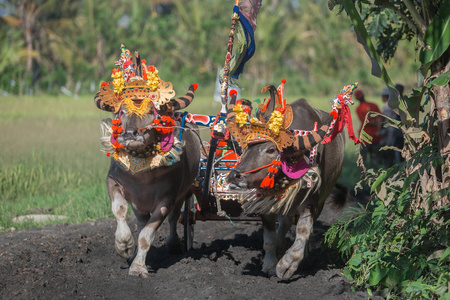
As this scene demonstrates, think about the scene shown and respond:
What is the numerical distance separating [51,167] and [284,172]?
21.0 feet

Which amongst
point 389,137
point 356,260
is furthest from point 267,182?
point 389,137

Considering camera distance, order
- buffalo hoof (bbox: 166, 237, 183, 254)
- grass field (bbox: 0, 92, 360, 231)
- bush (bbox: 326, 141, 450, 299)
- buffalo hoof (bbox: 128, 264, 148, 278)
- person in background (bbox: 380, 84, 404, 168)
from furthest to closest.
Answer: person in background (bbox: 380, 84, 404, 168) → grass field (bbox: 0, 92, 360, 231) → buffalo hoof (bbox: 166, 237, 183, 254) → buffalo hoof (bbox: 128, 264, 148, 278) → bush (bbox: 326, 141, 450, 299)

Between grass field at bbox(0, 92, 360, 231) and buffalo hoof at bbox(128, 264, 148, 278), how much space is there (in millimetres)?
2043

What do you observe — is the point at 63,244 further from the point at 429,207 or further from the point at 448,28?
the point at 448,28

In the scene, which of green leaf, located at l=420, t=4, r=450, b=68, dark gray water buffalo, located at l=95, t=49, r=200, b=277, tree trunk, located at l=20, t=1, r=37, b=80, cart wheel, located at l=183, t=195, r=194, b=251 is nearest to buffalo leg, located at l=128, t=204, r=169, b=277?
dark gray water buffalo, located at l=95, t=49, r=200, b=277

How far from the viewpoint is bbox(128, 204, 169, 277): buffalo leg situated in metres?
5.91

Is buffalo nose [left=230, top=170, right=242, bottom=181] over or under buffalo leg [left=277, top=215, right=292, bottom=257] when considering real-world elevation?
over

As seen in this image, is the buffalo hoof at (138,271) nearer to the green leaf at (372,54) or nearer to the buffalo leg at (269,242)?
the buffalo leg at (269,242)

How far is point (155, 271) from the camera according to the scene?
618cm

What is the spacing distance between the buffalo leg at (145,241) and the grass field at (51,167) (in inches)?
66.9

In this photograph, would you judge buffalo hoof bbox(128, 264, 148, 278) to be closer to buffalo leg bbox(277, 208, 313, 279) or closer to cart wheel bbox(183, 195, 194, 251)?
cart wheel bbox(183, 195, 194, 251)

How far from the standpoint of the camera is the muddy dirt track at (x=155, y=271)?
5.36 meters

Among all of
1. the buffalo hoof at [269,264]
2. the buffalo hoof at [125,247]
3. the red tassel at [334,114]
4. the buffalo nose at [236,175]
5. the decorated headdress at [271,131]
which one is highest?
the red tassel at [334,114]

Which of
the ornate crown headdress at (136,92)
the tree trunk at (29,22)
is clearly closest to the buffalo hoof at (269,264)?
the ornate crown headdress at (136,92)
